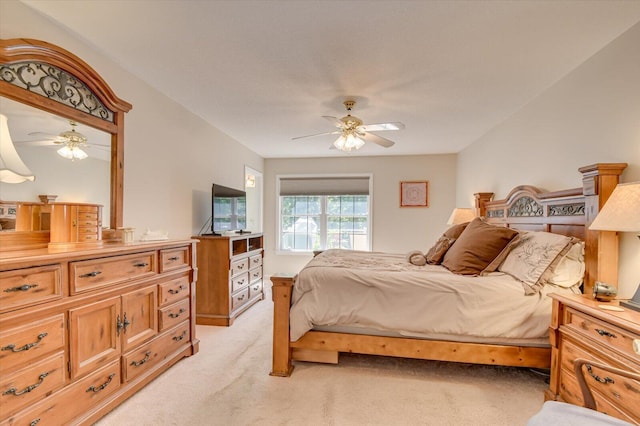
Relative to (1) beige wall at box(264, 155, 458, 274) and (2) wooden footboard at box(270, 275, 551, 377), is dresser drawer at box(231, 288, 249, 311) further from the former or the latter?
(1) beige wall at box(264, 155, 458, 274)

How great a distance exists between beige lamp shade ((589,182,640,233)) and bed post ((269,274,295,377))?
1.92m

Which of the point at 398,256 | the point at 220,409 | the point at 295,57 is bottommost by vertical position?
the point at 220,409

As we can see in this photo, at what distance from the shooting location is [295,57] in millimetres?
2246

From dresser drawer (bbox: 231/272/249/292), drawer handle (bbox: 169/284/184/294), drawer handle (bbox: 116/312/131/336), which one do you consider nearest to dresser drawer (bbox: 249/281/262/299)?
dresser drawer (bbox: 231/272/249/292)

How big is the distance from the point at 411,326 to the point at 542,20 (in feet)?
6.92

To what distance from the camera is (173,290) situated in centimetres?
241

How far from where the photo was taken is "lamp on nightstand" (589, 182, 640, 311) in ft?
4.93

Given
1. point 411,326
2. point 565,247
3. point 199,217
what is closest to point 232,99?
point 199,217

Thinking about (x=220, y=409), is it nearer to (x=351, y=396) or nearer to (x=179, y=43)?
(x=351, y=396)

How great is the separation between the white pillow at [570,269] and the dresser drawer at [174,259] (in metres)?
2.80

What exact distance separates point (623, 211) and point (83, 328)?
2.93m

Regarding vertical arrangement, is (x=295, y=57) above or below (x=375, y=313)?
above

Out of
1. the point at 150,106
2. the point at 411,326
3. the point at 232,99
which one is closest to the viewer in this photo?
the point at 411,326

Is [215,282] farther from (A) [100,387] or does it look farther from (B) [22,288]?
(B) [22,288]
